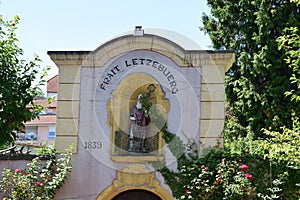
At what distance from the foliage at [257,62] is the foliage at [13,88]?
8.91 metres

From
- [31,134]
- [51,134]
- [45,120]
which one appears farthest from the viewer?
[45,120]

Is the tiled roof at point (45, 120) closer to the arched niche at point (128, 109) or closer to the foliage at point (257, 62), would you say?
the foliage at point (257, 62)

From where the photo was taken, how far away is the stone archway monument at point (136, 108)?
31.8 ft

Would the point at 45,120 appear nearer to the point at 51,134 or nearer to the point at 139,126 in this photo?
the point at 51,134

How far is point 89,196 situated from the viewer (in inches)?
380

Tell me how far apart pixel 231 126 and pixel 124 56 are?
7657 millimetres

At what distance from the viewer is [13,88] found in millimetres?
7762

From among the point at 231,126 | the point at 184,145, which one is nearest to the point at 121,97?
the point at 184,145

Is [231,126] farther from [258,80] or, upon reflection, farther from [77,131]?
[77,131]

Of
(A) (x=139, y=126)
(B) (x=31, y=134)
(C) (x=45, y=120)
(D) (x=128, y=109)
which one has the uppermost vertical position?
(D) (x=128, y=109)

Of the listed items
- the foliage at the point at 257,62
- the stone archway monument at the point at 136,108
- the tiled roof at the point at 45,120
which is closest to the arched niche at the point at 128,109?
the stone archway monument at the point at 136,108

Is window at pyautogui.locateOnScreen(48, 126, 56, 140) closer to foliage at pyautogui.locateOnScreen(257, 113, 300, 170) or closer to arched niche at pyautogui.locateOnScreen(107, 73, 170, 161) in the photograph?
arched niche at pyautogui.locateOnScreen(107, 73, 170, 161)

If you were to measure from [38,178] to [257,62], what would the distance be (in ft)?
29.1

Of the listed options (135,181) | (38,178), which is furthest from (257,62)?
(38,178)
